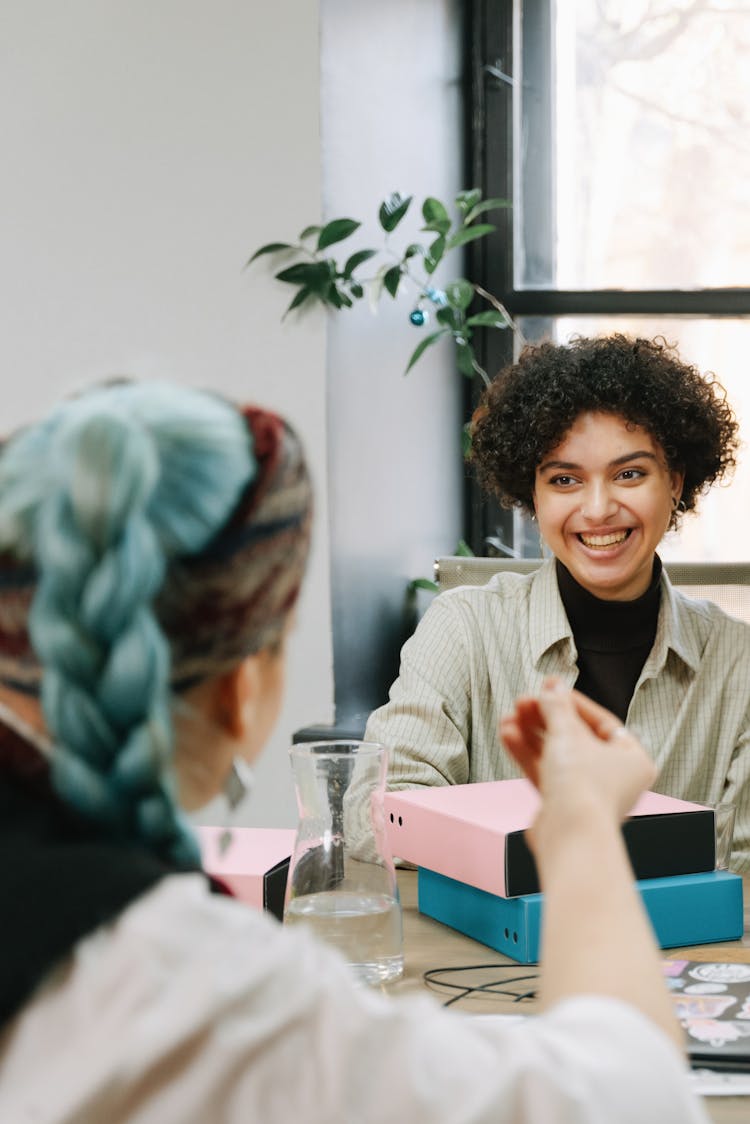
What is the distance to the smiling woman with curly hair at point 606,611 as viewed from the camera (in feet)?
6.35

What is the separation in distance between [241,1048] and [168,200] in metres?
2.41

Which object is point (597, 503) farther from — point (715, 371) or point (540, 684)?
point (715, 371)

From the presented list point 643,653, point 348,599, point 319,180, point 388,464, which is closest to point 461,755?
point 643,653

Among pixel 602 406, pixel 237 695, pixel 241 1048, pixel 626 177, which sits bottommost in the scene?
pixel 241 1048

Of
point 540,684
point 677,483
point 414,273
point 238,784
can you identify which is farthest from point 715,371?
point 238,784

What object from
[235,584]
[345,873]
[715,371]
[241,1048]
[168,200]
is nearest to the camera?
[241,1048]

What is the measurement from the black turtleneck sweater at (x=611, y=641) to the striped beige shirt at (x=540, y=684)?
0.9 inches

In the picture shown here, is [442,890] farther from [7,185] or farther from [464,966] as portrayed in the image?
[7,185]

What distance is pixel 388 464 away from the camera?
2.87m

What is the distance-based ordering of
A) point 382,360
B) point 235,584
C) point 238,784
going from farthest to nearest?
point 382,360 → point 238,784 → point 235,584

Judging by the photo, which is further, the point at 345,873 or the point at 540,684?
the point at 540,684

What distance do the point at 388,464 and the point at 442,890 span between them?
1.65 metres

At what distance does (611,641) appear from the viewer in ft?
6.59

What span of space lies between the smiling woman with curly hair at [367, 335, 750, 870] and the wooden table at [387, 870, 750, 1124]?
574mm
